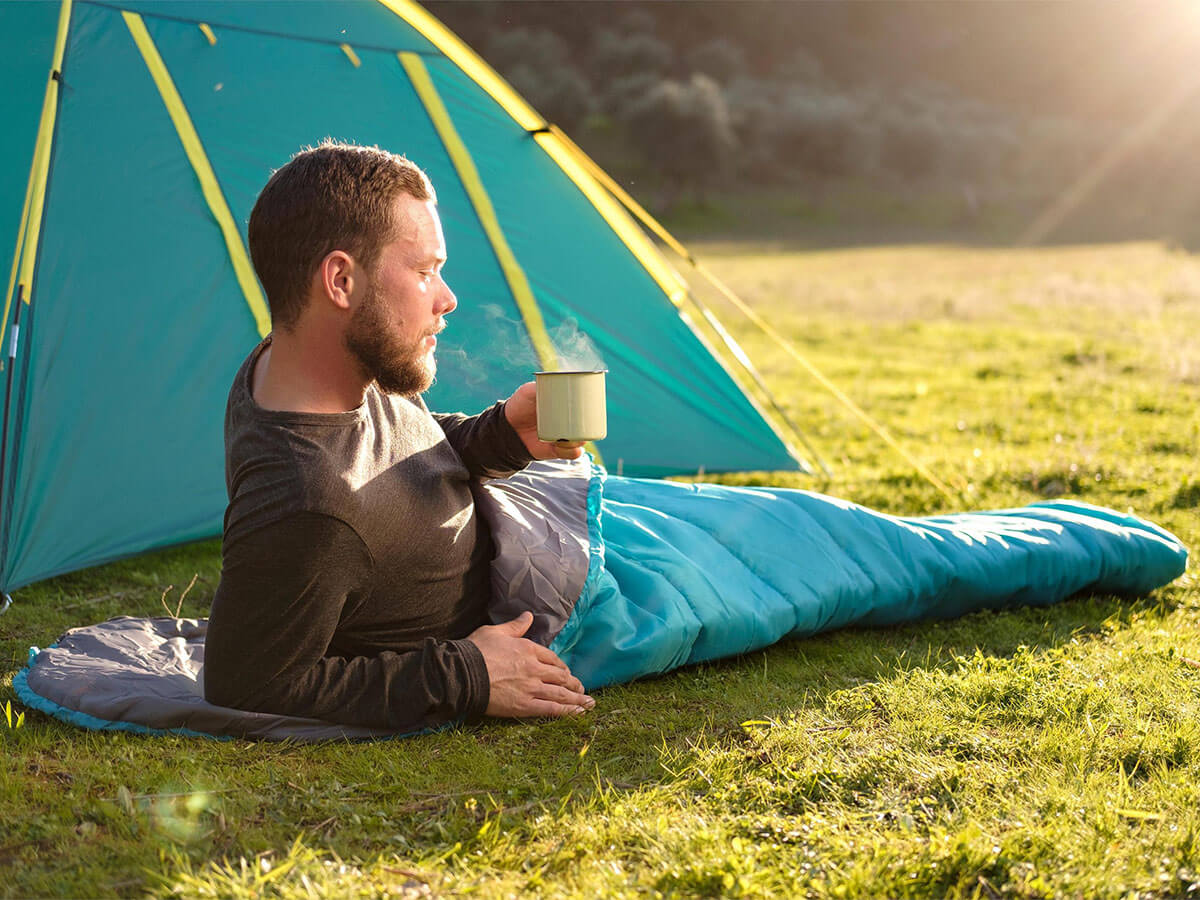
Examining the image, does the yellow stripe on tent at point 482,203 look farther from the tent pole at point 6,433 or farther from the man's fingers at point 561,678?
the man's fingers at point 561,678

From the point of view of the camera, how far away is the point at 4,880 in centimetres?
180

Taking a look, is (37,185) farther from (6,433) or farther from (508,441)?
(508,441)

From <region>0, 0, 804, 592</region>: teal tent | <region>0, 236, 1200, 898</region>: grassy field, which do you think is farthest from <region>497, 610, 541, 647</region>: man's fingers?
<region>0, 0, 804, 592</region>: teal tent

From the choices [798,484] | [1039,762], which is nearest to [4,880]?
Result: [1039,762]

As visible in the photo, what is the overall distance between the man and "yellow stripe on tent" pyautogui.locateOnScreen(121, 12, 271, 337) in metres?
1.65

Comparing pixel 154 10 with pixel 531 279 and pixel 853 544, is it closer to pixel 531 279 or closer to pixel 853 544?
pixel 531 279

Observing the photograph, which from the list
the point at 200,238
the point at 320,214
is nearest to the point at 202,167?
the point at 200,238

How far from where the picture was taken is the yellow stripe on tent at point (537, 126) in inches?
157

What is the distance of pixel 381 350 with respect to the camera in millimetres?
2156

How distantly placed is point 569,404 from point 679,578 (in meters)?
0.72

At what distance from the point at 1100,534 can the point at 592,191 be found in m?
2.12

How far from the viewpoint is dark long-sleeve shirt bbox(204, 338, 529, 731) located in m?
2.05

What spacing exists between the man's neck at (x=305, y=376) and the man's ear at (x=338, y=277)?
9cm

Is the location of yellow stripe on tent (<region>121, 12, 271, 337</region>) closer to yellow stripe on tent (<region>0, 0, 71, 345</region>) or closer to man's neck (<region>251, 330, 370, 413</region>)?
yellow stripe on tent (<region>0, 0, 71, 345</region>)
